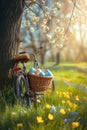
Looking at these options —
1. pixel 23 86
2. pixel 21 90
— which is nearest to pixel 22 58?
pixel 23 86

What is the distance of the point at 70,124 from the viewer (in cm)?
516

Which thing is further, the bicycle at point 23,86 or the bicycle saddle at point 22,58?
the bicycle saddle at point 22,58

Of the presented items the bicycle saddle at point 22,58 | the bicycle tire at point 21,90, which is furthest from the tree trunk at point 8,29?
the bicycle tire at point 21,90

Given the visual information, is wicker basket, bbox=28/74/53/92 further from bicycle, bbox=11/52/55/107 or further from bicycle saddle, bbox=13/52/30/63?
bicycle saddle, bbox=13/52/30/63

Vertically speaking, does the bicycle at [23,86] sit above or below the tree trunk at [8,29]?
below

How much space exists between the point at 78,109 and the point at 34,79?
1107 millimetres

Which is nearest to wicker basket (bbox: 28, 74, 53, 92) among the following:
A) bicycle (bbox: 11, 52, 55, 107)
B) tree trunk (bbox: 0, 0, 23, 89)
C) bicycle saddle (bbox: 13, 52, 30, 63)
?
bicycle (bbox: 11, 52, 55, 107)

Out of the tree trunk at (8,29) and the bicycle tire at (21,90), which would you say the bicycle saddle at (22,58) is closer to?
the tree trunk at (8,29)

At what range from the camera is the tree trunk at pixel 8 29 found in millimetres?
7352

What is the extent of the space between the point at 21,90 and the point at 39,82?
0.32 m

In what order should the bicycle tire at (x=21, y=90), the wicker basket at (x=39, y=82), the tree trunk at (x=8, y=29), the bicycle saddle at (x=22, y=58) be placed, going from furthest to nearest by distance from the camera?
1. the tree trunk at (x=8, y=29)
2. the bicycle saddle at (x=22, y=58)
3. the wicker basket at (x=39, y=82)
4. the bicycle tire at (x=21, y=90)

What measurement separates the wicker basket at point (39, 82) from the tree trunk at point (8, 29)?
70 cm

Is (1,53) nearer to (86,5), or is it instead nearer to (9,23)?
(9,23)

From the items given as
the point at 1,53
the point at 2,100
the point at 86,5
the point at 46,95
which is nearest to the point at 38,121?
the point at 2,100
